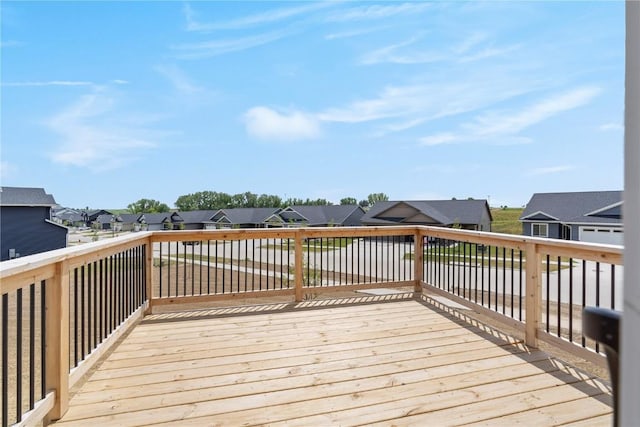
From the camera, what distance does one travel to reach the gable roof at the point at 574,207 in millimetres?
18484

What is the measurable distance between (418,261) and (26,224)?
20.7 meters

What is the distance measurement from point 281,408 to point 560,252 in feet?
7.59

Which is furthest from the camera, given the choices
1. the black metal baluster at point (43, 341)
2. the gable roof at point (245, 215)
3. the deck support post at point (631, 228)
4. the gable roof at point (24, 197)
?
the gable roof at point (245, 215)

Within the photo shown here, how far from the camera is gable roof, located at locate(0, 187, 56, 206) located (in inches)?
679

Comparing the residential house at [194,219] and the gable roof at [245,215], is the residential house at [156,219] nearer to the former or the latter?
the residential house at [194,219]

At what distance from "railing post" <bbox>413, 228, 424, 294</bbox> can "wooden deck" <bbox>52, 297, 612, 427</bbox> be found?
117cm

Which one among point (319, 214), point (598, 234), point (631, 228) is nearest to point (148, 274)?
point (631, 228)

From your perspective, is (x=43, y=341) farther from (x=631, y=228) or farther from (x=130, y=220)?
(x=130, y=220)

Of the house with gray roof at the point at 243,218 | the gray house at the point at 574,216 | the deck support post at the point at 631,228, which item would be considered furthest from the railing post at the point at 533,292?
the house with gray roof at the point at 243,218

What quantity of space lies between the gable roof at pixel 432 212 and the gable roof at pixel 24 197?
20.7 metres

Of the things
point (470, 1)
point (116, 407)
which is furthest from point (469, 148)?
point (116, 407)

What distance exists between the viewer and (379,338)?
10.2 ft

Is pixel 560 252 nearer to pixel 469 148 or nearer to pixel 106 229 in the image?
pixel 469 148

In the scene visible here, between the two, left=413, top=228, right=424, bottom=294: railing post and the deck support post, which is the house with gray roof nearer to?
left=413, top=228, right=424, bottom=294: railing post
